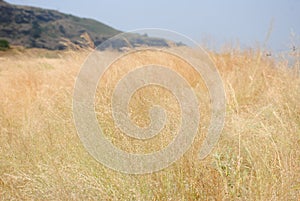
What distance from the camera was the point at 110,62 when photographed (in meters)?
3.44

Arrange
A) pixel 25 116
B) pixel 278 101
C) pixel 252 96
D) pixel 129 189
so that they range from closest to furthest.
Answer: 1. pixel 129 189
2. pixel 278 101
3. pixel 25 116
4. pixel 252 96

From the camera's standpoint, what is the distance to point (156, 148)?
1446 mm

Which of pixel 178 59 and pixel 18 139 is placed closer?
pixel 18 139

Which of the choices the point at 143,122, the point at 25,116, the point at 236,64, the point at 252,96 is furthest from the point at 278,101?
the point at 25,116

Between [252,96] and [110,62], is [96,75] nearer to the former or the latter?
[110,62]

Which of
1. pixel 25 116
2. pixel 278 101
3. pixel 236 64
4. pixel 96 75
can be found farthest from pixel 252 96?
pixel 25 116

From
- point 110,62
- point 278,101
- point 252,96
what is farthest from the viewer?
point 110,62

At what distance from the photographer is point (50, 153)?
174 centimetres

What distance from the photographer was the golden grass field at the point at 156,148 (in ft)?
4.09

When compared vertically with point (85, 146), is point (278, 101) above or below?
above

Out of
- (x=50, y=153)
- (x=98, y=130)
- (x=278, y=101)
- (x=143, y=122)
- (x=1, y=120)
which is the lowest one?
(x=1, y=120)

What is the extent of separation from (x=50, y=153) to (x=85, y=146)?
0.21 metres

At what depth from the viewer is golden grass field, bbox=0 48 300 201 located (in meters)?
1.25

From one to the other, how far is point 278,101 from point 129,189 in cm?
153
